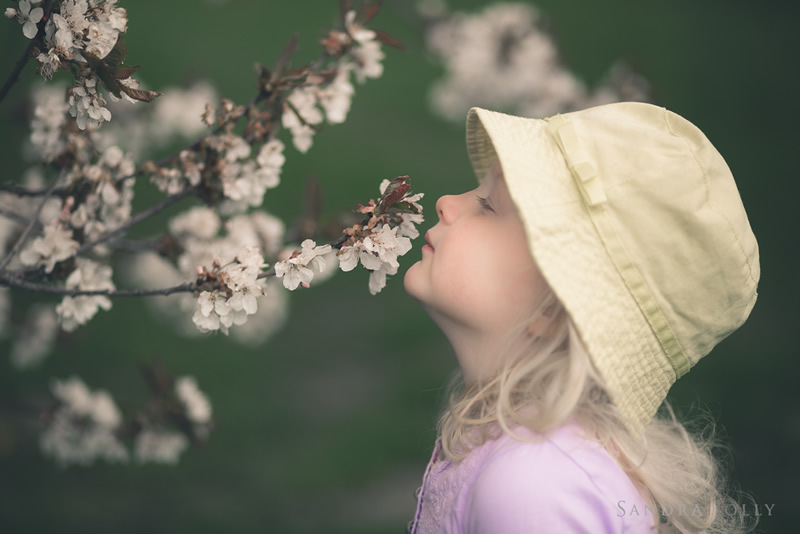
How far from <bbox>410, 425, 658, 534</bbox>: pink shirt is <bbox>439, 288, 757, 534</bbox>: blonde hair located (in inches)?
1.7

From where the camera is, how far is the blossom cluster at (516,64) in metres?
2.94

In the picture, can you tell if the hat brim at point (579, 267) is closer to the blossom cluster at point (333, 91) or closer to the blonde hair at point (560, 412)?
the blonde hair at point (560, 412)

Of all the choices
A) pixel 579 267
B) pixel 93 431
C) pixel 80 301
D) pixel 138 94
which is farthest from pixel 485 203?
pixel 93 431

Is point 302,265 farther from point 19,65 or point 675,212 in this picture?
point 675,212

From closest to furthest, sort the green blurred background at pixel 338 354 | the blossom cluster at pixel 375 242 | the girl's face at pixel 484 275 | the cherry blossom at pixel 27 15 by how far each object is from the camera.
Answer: the cherry blossom at pixel 27 15 < the blossom cluster at pixel 375 242 < the girl's face at pixel 484 275 < the green blurred background at pixel 338 354

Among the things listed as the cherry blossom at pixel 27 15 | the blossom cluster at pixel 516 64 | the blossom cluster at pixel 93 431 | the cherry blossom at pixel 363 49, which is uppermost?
the cherry blossom at pixel 27 15

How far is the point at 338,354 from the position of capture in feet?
12.3

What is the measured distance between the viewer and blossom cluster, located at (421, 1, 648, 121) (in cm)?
294

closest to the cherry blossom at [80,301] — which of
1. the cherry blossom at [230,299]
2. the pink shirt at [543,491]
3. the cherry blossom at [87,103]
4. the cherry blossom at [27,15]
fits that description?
the cherry blossom at [230,299]

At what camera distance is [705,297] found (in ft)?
4.42

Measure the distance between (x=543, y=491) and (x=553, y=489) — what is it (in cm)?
2

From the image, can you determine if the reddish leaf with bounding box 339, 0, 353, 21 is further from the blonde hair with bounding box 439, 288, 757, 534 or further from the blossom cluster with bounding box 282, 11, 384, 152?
the blonde hair with bounding box 439, 288, 757, 534

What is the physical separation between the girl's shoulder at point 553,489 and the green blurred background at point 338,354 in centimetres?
50

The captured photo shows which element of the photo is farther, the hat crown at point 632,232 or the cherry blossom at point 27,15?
the hat crown at point 632,232
